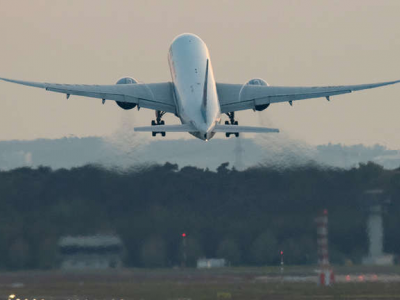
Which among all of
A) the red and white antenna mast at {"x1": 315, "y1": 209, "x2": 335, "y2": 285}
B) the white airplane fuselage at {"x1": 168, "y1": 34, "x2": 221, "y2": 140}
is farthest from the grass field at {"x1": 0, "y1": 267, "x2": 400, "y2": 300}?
the white airplane fuselage at {"x1": 168, "y1": 34, "x2": 221, "y2": 140}

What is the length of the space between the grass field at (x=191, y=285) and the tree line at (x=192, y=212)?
5.06ft

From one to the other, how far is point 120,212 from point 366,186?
14.8 meters

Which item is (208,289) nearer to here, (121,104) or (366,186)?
(366,186)

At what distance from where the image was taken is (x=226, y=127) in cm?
6925

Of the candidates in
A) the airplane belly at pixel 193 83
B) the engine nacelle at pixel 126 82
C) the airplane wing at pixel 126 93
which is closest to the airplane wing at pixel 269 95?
the airplane belly at pixel 193 83

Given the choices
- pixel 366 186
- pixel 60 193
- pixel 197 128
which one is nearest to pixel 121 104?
pixel 197 128

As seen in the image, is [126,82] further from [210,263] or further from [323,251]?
[323,251]

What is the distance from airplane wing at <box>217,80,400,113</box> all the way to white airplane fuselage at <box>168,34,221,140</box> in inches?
85.5

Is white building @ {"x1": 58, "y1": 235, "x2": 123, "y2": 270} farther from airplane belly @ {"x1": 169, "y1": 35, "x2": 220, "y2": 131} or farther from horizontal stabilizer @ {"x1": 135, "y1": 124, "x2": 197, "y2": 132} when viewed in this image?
airplane belly @ {"x1": 169, "y1": 35, "x2": 220, "y2": 131}

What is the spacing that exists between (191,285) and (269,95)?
87.3 feet

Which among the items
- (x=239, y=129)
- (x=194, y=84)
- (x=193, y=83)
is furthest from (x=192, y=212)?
(x=193, y=83)

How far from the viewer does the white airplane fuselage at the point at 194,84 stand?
71.2 m

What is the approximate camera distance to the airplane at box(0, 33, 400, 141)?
246 feet

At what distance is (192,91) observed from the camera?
247ft
